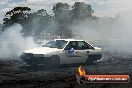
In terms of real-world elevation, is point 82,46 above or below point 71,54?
above

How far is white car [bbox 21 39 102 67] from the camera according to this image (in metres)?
14.9

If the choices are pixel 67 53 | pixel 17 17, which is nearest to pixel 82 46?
pixel 67 53

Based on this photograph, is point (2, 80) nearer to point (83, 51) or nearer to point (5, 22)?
point (83, 51)

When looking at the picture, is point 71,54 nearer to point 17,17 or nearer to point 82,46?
point 82,46

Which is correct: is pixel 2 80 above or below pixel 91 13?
below

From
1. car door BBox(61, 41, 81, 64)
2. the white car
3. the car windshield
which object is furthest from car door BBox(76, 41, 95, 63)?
the car windshield

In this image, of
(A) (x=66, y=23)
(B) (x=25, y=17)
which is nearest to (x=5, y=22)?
(B) (x=25, y=17)

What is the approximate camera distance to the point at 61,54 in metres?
15.4

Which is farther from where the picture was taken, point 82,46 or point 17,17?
point 17,17

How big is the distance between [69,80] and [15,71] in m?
3.25

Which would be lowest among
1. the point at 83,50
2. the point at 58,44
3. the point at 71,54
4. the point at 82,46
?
the point at 71,54

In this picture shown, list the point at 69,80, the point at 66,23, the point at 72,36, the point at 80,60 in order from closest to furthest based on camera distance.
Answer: the point at 69,80, the point at 80,60, the point at 72,36, the point at 66,23

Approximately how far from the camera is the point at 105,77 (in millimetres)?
8422

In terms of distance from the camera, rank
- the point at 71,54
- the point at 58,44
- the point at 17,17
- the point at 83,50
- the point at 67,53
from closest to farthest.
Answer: the point at 67,53 < the point at 71,54 < the point at 58,44 < the point at 83,50 < the point at 17,17
